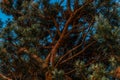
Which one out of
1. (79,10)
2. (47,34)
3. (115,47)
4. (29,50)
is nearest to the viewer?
(115,47)

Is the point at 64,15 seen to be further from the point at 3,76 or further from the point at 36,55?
the point at 3,76

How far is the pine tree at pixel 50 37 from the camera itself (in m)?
8.89

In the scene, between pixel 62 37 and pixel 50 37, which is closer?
pixel 62 37

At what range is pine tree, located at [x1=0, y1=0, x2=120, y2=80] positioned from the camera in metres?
8.89

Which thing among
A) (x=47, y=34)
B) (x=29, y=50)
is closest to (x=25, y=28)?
(x=29, y=50)

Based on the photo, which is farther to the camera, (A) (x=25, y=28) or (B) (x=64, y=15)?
(B) (x=64, y=15)

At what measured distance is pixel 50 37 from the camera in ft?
32.8

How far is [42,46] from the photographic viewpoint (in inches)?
380

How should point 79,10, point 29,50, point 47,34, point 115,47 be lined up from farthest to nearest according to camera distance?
point 47,34 < point 79,10 < point 29,50 < point 115,47

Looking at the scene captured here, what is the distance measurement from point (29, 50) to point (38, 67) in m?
0.64

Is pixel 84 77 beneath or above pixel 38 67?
beneath

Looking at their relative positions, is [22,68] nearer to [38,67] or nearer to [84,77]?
[38,67]

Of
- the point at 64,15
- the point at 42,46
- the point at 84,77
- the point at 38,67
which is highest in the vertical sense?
the point at 64,15

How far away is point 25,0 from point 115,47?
3.19 meters
